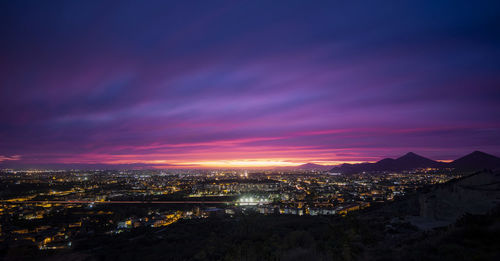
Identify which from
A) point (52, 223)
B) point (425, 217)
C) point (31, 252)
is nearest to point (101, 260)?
point (31, 252)

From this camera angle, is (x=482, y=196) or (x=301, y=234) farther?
(x=301, y=234)

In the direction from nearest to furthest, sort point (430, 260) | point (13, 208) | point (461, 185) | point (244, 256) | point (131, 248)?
point (430, 260) < point (244, 256) < point (461, 185) < point (131, 248) < point (13, 208)

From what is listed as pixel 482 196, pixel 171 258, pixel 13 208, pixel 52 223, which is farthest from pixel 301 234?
pixel 13 208

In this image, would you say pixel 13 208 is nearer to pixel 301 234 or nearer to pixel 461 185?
pixel 301 234

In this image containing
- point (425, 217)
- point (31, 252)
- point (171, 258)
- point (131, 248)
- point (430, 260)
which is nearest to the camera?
point (430, 260)

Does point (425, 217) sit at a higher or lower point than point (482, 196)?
lower

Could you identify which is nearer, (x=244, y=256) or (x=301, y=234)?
(x=244, y=256)

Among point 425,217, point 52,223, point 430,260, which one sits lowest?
point 52,223

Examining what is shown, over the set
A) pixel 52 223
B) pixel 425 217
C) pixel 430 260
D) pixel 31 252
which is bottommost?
pixel 52 223

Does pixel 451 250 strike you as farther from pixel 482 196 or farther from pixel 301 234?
pixel 301 234
